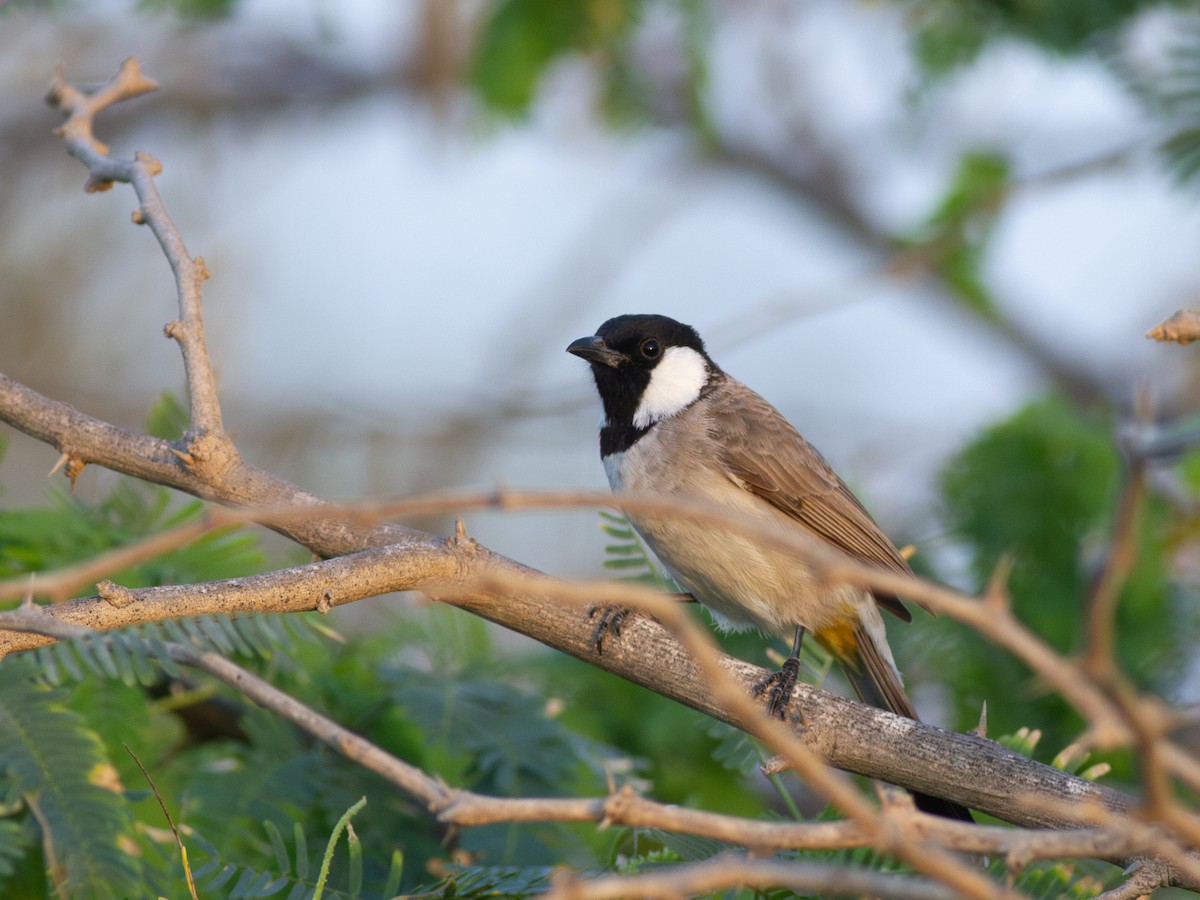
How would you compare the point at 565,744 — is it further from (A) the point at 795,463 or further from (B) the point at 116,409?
(B) the point at 116,409

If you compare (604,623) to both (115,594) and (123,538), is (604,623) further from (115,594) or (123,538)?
(123,538)

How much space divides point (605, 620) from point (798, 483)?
1557 millimetres

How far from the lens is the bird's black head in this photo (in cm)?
376

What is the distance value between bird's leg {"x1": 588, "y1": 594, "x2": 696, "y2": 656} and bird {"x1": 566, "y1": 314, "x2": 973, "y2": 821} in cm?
56

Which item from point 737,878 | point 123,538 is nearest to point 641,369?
point 123,538

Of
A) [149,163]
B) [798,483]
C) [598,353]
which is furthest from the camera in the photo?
[598,353]

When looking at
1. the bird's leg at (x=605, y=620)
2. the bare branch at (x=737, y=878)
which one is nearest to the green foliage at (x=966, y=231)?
the bird's leg at (x=605, y=620)

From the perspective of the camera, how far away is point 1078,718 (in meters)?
3.09

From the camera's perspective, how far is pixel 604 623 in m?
2.12

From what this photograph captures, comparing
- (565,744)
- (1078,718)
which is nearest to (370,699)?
(565,744)

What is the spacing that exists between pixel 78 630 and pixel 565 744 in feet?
4.69

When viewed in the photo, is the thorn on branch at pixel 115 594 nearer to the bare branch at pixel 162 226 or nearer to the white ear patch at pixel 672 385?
the bare branch at pixel 162 226

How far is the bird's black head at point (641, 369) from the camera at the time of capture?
376cm

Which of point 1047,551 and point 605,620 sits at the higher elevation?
point 1047,551
